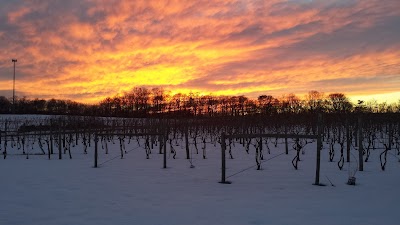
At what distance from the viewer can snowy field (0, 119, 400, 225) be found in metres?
5.17

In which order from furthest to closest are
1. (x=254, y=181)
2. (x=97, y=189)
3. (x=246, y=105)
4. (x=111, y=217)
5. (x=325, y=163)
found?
(x=246, y=105) → (x=325, y=163) → (x=254, y=181) → (x=97, y=189) → (x=111, y=217)

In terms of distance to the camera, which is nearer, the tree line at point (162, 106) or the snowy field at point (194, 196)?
the snowy field at point (194, 196)

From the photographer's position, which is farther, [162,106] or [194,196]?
[162,106]

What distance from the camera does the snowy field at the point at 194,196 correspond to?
5168 millimetres

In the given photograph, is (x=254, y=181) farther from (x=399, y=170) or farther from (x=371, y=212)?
(x=399, y=170)

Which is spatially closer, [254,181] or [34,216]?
[34,216]

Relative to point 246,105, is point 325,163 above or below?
below

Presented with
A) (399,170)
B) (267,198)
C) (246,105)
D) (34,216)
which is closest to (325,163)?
(399,170)

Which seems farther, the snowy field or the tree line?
the tree line

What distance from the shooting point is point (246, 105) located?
228 ft

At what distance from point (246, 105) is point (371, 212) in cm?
6458

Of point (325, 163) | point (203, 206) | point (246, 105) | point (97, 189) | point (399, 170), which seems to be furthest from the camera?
point (246, 105)

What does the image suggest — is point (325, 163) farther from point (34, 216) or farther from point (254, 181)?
point (34, 216)

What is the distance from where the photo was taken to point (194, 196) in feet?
21.9
